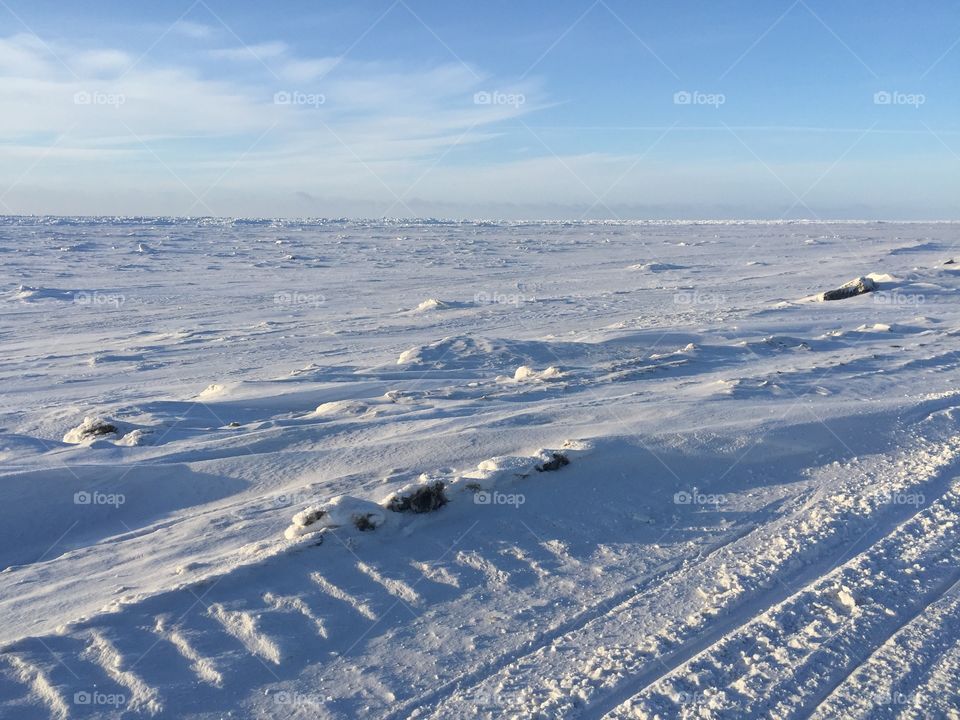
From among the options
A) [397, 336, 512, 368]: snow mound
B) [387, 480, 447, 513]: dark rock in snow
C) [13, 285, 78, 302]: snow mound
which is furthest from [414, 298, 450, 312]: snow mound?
[387, 480, 447, 513]: dark rock in snow

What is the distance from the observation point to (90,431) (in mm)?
6980

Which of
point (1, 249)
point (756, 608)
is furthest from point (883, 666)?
point (1, 249)

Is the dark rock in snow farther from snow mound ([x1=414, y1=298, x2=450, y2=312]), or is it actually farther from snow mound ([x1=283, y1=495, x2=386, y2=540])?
snow mound ([x1=414, y1=298, x2=450, y2=312])

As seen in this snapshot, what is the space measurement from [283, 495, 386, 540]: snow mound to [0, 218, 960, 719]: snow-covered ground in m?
0.02

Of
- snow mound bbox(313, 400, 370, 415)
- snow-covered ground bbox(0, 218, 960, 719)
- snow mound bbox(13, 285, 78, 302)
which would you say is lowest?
snow-covered ground bbox(0, 218, 960, 719)

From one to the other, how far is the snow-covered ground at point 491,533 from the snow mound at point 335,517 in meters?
0.02

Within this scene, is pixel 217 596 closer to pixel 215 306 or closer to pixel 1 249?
pixel 215 306

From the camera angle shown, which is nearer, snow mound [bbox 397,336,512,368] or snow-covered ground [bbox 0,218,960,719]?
snow-covered ground [bbox 0,218,960,719]

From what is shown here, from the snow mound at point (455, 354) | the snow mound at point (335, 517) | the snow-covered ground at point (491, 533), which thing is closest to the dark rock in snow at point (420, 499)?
the snow-covered ground at point (491, 533)

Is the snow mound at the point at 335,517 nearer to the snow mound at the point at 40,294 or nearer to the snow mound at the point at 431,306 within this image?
the snow mound at the point at 431,306

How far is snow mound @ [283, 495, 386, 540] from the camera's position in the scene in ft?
14.9

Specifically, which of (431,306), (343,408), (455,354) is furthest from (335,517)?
(431,306)

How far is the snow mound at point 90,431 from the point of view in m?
6.89

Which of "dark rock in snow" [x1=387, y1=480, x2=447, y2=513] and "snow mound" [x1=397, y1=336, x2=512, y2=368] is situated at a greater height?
"snow mound" [x1=397, y1=336, x2=512, y2=368]
